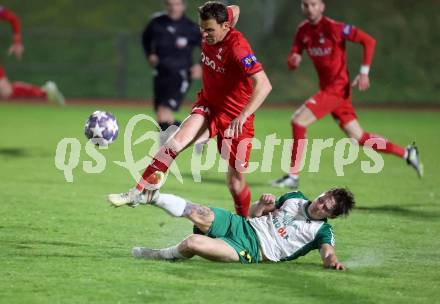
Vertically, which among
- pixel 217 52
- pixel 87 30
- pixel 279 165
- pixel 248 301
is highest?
pixel 87 30

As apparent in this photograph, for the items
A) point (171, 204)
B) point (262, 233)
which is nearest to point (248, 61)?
point (262, 233)

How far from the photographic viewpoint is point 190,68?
14984 millimetres

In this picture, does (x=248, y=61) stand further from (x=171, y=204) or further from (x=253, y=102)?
(x=171, y=204)

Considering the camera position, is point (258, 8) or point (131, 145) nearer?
point (131, 145)

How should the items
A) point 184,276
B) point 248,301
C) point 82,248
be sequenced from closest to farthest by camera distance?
1. point 248,301
2. point 184,276
3. point 82,248

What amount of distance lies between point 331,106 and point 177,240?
4.37 meters

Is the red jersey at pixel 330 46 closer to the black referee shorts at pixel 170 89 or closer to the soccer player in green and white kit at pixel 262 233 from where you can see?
the black referee shorts at pixel 170 89

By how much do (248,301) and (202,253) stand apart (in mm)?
1002

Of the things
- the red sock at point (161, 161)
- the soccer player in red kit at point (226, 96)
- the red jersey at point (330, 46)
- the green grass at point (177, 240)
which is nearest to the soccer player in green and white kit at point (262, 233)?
the green grass at point (177, 240)

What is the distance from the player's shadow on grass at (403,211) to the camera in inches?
403

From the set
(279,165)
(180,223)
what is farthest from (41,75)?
(180,223)

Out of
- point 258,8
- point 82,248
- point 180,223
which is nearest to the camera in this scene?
point 82,248

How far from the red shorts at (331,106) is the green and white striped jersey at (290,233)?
476 cm

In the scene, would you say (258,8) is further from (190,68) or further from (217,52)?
(217,52)
